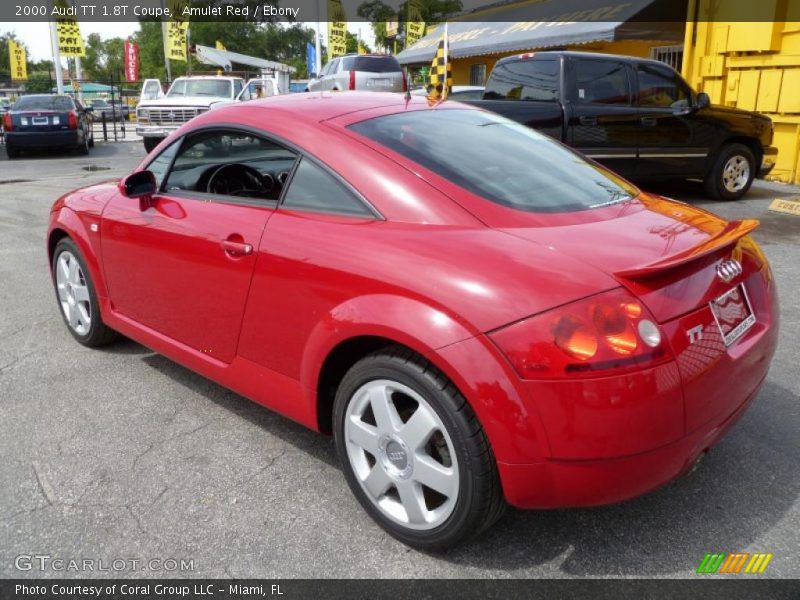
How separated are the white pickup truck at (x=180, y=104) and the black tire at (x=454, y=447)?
15412 mm

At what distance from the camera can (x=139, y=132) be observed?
56.2 feet

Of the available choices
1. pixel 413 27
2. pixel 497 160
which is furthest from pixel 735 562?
pixel 413 27

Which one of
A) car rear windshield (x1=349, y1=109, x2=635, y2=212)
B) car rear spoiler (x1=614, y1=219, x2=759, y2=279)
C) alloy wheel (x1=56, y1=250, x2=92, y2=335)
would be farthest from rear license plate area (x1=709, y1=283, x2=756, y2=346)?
alloy wheel (x1=56, y1=250, x2=92, y2=335)

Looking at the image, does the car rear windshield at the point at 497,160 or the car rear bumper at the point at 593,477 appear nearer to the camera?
the car rear bumper at the point at 593,477

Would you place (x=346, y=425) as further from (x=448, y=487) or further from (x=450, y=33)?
(x=450, y=33)

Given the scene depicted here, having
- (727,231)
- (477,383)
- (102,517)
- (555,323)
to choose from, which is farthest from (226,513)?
(727,231)

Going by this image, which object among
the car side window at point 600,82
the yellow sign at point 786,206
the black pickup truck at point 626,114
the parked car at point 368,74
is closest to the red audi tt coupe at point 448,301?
the black pickup truck at point 626,114

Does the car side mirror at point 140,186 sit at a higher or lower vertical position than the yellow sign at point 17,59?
lower

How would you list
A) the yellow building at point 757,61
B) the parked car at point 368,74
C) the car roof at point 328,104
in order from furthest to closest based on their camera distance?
the parked car at point 368,74 → the yellow building at point 757,61 → the car roof at point 328,104

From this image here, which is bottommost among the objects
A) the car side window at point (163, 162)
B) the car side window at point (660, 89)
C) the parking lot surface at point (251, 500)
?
the parking lot surface at point (251, 500)

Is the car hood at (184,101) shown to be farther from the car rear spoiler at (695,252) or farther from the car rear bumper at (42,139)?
the car rear spoiler at (695,252)

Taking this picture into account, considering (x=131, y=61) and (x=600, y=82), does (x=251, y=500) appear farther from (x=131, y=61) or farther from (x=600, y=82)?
(x=131, y=61)

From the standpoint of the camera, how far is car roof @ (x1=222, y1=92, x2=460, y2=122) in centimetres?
286

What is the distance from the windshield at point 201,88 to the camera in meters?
17.9
